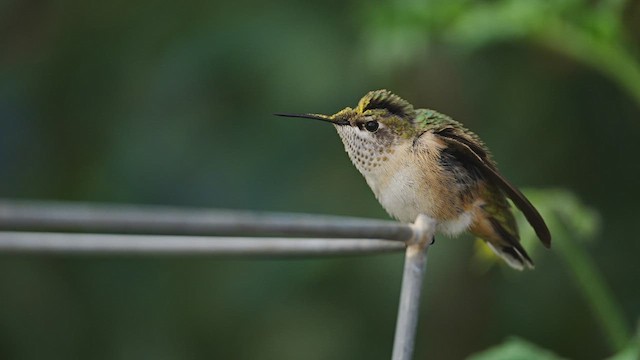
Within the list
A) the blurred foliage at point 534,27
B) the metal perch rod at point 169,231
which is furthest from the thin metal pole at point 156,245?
the blurred foliage at point 534,27

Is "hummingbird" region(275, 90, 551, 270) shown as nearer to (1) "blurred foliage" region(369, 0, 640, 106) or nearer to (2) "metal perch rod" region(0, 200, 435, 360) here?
(2) "metal perch rod" region(0, 200, 435, 360)

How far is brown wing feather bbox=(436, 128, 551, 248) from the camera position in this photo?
1.38 meters

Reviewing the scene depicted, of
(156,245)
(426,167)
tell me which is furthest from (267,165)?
(156,245)

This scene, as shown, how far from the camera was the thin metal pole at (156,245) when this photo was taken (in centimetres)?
59

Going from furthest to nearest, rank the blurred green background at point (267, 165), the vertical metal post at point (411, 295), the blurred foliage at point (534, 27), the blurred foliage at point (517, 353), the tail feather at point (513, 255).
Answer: the blurred green background at point (267, 165), the blurred foliage at point (534, 27), the blurred foliage at point (517, 353), the tail feather at point (513, 255), the vertical metal post at point (411, 295)

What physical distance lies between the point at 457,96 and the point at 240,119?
0.93 metres

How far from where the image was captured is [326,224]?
81 cm

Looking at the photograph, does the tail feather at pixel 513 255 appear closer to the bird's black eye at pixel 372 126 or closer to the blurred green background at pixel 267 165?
the bird's black eye at pixel 372 126

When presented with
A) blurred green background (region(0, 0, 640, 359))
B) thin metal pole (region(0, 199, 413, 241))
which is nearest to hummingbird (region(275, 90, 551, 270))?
thin metal pole (region(0, 199, 413, 241))

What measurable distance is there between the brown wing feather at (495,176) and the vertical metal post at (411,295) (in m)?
0.28

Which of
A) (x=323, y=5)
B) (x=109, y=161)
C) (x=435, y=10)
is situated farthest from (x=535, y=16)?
(x=109, y=161)

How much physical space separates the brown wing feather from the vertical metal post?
276 mm

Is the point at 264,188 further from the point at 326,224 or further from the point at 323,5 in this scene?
the point at 326,224

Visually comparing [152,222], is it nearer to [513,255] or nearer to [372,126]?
[372,126]
